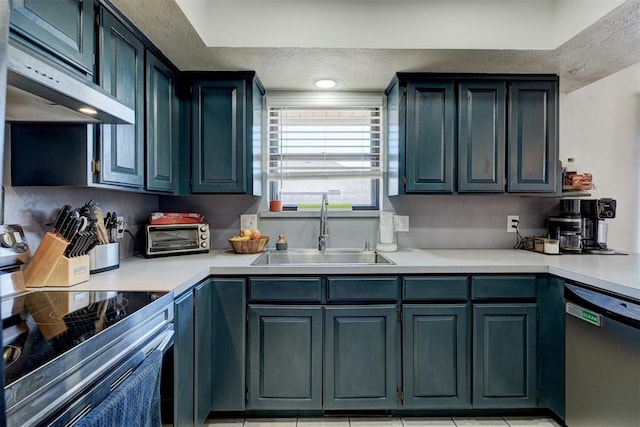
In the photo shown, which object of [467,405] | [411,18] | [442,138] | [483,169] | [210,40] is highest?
[411,18]

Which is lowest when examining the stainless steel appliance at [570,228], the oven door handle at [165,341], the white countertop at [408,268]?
the oven door handle at [165,341]

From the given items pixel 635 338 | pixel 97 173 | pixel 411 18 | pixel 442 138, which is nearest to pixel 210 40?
pixel 97 173

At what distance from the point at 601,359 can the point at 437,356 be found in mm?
715

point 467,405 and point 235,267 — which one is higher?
point 235,267

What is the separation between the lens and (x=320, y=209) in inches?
99.8

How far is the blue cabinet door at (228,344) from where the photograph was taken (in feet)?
5.91

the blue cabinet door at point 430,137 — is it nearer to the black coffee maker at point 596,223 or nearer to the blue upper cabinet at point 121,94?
the black coffee maker at point 596,223

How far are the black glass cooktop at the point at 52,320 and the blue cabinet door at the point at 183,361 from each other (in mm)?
208

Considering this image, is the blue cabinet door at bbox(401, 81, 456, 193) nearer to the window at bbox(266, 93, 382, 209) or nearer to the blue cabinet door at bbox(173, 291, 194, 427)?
the window at bbox(266, 93, 382, 209)

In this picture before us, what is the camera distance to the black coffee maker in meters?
2.20

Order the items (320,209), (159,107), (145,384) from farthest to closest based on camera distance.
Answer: (320,209)
(159,107)
(145,384)

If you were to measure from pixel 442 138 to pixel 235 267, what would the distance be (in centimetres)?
153

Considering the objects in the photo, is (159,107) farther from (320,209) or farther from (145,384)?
(145,384)

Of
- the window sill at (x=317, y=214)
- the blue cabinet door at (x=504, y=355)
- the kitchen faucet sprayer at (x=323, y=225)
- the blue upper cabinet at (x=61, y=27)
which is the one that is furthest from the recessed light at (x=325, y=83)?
the blue cabinet door at (x=504, y=355)
